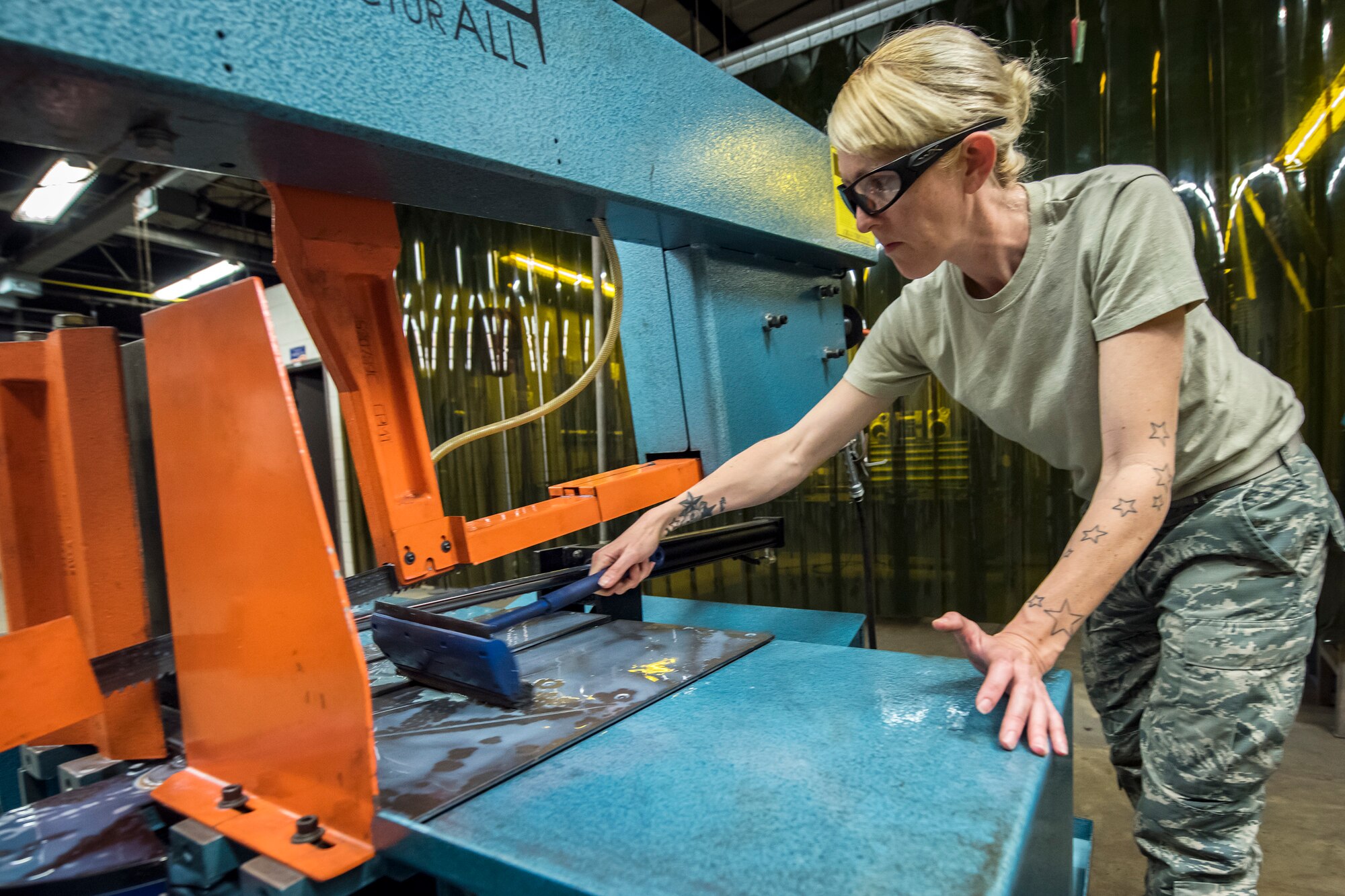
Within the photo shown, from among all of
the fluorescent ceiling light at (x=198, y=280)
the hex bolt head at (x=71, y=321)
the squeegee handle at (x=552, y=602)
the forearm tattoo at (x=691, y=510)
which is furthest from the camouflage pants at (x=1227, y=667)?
the fluorescent ceiling light at (x=198, y=280)

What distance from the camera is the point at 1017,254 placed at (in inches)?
38.1

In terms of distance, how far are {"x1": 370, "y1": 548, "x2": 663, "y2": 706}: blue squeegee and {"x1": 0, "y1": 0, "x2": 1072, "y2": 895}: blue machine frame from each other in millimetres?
156

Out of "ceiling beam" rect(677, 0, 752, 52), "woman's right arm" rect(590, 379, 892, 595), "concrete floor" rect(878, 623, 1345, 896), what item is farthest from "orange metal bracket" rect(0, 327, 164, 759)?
"ceiling beam" rect(677, 0, 752, 52)

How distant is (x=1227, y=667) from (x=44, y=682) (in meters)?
1.37

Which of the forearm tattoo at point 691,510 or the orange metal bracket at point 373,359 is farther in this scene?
the forearm tattoo at point 691,510

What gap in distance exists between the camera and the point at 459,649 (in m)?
0.86

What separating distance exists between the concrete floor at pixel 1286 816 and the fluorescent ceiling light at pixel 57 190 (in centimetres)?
445

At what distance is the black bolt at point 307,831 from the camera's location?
2.07ft

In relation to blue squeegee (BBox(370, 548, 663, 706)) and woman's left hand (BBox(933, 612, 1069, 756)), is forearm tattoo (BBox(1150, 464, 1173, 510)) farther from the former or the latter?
blue squeegee (BBox(370, 548, 663, 706))

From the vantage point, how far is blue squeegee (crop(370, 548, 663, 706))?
0.83m

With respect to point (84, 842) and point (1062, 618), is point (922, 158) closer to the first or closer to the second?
point (1062, 618)

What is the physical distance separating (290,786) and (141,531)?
0.52 meters

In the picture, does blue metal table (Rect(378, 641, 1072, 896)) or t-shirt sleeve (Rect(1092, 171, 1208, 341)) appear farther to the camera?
t-shirt sleeve (Rect(1092, 171, 1208, 341))

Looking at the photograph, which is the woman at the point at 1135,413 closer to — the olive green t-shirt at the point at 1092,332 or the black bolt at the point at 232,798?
the olive green t-shirt at the point at 1092,332
